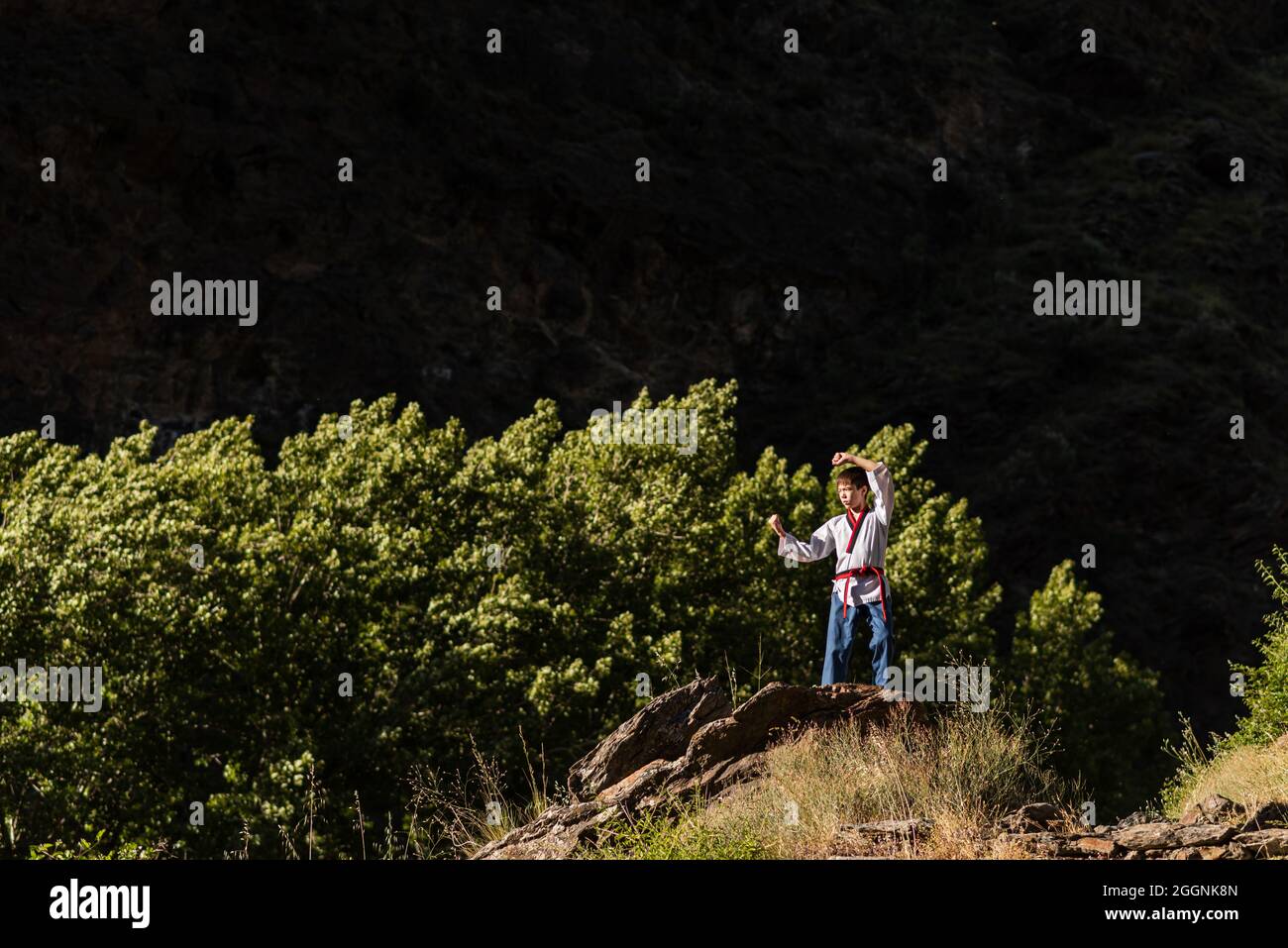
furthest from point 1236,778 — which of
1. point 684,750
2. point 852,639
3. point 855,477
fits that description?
point 684,750

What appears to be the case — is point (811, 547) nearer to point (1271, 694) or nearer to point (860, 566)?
point (860, 566)

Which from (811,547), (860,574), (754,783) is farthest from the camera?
(811,547)

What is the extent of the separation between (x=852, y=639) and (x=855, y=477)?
151 centimetres

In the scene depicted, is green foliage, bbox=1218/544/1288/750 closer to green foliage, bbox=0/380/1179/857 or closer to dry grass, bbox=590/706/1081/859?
green foliage, bbox=0/380/1179/857

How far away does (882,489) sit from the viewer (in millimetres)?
13062

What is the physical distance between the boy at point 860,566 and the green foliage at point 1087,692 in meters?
20.7

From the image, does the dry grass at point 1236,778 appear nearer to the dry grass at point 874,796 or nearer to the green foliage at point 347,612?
the dry grass at point 874,796

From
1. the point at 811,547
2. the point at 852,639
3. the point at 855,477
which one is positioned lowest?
the point at 852,639

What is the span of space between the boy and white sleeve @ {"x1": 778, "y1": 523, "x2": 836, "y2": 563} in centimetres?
3

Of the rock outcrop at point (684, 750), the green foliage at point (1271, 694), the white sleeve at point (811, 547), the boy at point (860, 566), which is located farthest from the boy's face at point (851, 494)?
the green foliage at point (1271, 694)

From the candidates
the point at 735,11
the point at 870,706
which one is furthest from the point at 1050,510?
the point at 870,706

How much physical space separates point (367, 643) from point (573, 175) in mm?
45502

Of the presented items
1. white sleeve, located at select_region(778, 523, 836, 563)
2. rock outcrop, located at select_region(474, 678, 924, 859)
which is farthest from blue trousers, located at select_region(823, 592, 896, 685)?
rock outcrop, located at select_region(474, 678, 924, 859)

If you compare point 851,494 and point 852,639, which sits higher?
point 851,494
